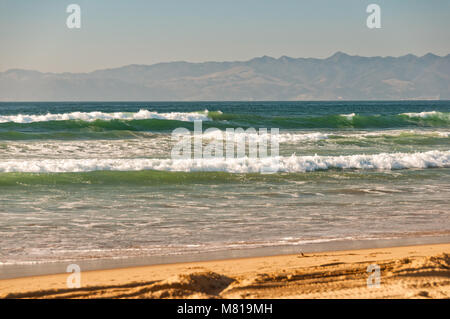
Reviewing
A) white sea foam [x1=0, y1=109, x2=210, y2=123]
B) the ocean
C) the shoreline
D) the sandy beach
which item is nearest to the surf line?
the ocean

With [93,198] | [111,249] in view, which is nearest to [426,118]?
[93,198]

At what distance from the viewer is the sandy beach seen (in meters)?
4.81

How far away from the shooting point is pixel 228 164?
14.8 meters

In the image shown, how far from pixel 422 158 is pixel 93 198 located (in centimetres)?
1054

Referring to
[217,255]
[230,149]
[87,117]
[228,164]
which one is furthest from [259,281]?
[87,117]

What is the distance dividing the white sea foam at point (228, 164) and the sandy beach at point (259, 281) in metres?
8.41

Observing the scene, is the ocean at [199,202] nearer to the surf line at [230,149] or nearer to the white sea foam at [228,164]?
the white sea foam at [228,164]

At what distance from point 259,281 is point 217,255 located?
1.63 metres

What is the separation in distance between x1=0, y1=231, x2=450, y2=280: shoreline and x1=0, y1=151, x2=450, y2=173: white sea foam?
7.14m

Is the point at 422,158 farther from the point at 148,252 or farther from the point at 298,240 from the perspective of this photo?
the point at 148,252

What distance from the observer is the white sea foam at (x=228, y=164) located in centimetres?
1409

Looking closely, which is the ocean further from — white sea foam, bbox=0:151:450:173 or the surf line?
the surf line

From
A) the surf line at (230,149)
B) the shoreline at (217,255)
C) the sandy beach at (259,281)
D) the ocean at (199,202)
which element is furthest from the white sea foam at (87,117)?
the sandy beach at (259,281)
